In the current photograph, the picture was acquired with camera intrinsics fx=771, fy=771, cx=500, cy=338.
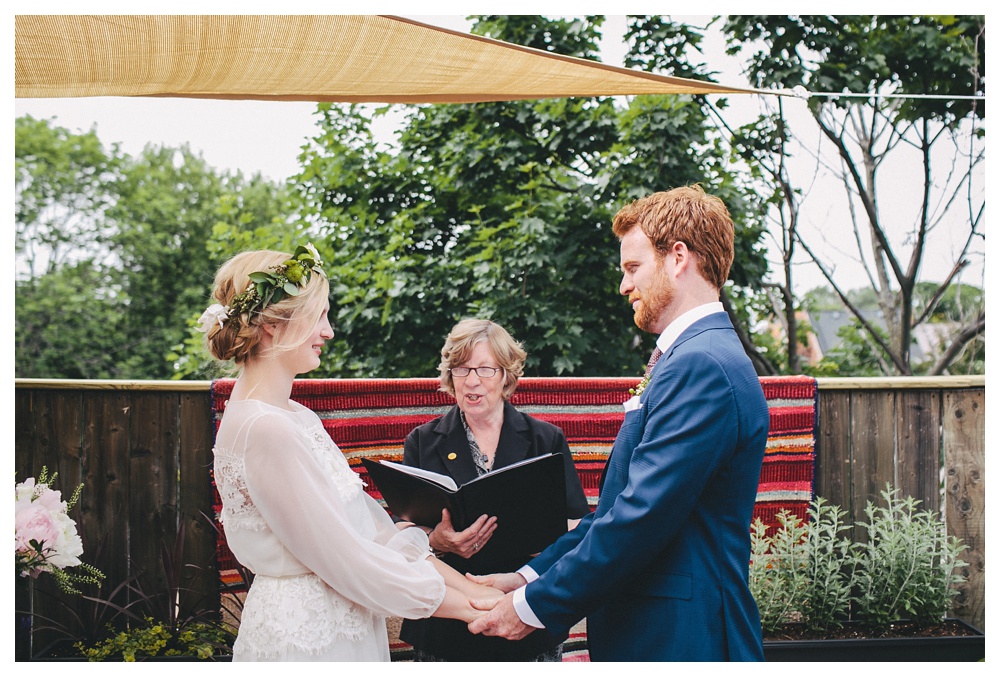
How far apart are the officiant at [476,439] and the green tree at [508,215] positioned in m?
1.79

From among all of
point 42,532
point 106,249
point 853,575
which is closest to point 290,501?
point 42,532

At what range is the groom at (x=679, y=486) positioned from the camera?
5.80 ft

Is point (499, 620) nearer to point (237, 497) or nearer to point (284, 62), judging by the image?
point (237, 497)

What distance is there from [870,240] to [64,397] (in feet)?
18.3

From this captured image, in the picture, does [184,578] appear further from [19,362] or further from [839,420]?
[19,362]

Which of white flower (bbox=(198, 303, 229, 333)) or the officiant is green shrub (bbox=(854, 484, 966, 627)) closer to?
the officiant

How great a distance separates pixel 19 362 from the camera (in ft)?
55.5

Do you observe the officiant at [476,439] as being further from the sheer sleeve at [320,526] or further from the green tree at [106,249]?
the green tree at [106,249]

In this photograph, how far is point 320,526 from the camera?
1880 mm

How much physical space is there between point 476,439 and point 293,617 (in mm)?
1155

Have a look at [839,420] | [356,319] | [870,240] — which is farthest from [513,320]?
[870,240]

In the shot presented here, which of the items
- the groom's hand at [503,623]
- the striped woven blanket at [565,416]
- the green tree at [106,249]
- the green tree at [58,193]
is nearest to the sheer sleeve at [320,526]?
the groom's hand at [503,623]

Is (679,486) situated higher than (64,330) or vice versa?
(64,330)

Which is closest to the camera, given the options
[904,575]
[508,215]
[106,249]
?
[904,575]
